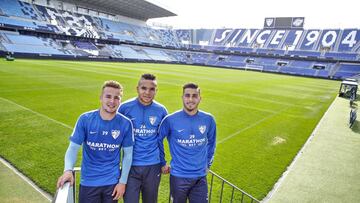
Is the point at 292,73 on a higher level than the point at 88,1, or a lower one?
lower

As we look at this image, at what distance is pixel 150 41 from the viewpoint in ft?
252

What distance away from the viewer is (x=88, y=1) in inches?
2363

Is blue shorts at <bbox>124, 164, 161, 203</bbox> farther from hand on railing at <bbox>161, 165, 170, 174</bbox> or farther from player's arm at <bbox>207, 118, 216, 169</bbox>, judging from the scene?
player's arm at <bbox>207, 118, 216, 169</bbox>

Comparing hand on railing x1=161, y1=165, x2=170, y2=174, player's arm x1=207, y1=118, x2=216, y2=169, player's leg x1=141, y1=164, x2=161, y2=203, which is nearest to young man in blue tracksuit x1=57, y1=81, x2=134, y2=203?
player's leg x1=141, y1=164, x2=161, y2=203

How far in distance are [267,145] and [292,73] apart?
184 ft

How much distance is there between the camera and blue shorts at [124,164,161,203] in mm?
3619

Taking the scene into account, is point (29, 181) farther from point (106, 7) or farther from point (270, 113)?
point (106, 7)

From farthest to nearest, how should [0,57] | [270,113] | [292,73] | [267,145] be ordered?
[292,73] → [0,57] → [270,113] → [267,145]

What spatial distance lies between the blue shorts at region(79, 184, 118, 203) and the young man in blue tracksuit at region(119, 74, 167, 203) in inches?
→ 14.9

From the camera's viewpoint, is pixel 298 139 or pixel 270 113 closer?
pixel 298 139

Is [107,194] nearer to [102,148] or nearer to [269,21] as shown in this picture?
[102,148]

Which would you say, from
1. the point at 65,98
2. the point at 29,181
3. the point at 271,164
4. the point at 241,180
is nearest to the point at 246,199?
the point at 241,180

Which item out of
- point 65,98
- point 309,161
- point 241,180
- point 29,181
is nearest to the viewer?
point 29,181

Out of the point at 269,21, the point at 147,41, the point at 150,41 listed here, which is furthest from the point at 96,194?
the point at 269,21
